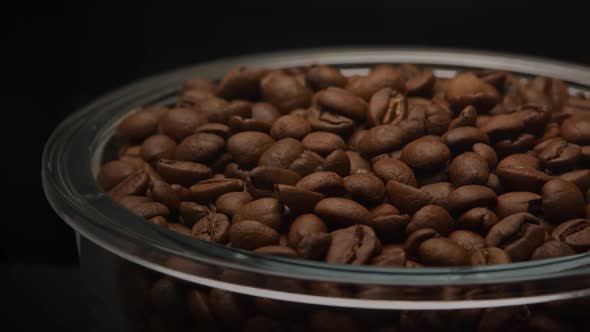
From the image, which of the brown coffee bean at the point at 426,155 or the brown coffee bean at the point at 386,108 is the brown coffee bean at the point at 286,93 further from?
the brown coffee bean at the point at 426,155

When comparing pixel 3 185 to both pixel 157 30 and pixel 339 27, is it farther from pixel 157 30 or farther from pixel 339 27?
pixel 339 27

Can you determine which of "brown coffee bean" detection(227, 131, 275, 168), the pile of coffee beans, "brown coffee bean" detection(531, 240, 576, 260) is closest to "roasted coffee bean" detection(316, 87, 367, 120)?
the pile of coffee beans

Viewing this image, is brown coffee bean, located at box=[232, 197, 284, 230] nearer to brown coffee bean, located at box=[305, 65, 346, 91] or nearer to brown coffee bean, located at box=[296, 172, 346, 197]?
brown coffee bean, located at box=[296, 172, 346, 197]

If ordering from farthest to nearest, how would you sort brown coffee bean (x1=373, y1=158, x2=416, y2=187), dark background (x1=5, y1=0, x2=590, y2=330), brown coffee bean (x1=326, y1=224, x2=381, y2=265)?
dark background (x1=5, y1=0, x2=590, y2=330)
brown coffee bean (x1=373, y1=158, x2=416, y2=187)
brown coffee bean (x1=326, y1=224, x2=381, y2=265)

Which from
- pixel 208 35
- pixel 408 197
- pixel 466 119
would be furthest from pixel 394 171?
pixel 208 35

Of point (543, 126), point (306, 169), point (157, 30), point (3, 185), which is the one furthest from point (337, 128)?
point (157, 30)

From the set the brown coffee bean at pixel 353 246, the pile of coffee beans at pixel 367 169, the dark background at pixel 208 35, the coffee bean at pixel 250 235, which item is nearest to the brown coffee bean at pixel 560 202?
the pile of coffee beans at pixel 367 169
